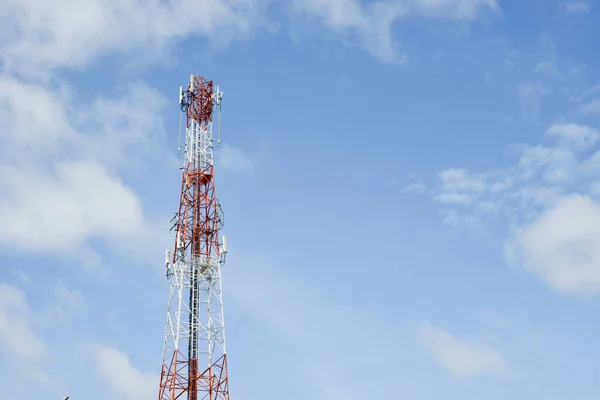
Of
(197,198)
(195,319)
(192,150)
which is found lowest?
(195,319)

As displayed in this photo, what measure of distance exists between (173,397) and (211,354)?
545 centimetres

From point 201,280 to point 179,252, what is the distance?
3.54 m

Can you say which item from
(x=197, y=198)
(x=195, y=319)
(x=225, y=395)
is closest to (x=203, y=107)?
(x=197, y=198)

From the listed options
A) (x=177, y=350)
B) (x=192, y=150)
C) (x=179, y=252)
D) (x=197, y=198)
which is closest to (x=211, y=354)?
(x=177, y=350)

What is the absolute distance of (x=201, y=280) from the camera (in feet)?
263

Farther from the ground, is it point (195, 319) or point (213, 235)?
point (213, 235)

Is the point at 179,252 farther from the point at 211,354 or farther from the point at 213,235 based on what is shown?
the point at 211,354

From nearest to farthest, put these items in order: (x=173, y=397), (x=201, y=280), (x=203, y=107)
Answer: (x=173, y=397), (x=201, y=280), (x=203, y=107)

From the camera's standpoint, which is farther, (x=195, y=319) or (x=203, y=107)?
(x=203, y=107)

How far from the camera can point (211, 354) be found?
254ft

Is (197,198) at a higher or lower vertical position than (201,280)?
higher

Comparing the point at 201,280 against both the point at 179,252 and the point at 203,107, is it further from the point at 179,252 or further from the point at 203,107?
the point at 203,107

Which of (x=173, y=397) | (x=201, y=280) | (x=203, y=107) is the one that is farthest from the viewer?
(x=203, y=107)

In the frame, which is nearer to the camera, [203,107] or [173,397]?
[173,397]
